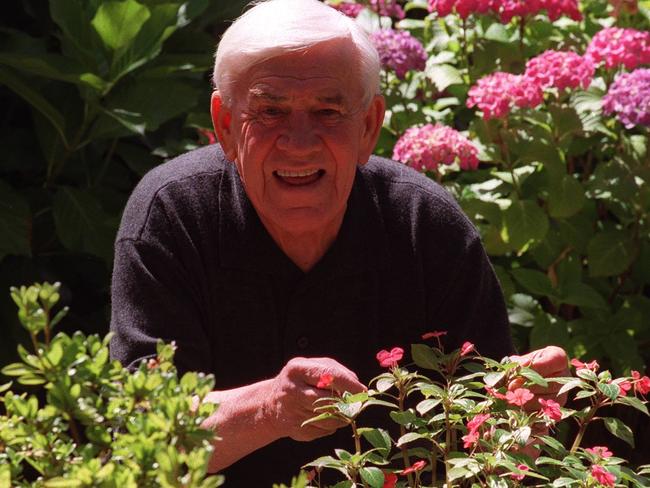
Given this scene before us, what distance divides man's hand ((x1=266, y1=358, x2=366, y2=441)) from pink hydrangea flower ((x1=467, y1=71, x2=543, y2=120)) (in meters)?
1.95

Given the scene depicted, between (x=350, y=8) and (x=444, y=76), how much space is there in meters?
0.43

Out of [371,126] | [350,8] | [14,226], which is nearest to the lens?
[371,126]

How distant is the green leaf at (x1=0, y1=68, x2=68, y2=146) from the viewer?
373 centimetres

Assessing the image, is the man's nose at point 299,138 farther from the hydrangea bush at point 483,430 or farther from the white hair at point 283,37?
the hydrangea bush at point 483,430

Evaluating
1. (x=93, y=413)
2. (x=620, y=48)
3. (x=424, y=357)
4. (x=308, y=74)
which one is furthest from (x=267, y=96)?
(x=620, y=48)

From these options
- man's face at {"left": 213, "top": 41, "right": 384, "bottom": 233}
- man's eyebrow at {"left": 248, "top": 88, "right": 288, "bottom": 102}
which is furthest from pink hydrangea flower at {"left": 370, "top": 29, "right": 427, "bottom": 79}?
man's eyebrow at {"left": 248, "top": 88, "right": 288, "bottom": 102}

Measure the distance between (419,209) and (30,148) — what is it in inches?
74.0

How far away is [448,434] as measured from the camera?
72.7 inches

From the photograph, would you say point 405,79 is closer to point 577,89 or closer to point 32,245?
point 577,89

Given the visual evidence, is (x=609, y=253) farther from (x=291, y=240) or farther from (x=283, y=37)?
(x=283, y=37)

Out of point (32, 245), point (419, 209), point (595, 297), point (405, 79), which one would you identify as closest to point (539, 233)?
point (595, 297)

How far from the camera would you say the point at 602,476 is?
172cm

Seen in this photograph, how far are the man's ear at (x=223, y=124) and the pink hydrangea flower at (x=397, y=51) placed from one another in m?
1.66

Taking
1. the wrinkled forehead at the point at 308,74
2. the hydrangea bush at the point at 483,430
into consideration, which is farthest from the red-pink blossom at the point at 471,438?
the wrinkled forehead at the point at 308,74
